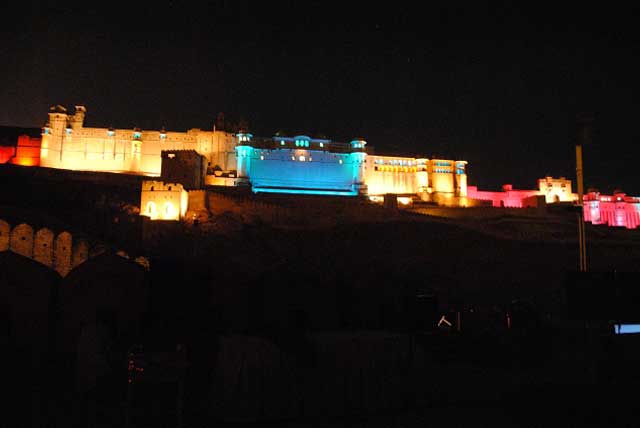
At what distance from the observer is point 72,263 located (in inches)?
833

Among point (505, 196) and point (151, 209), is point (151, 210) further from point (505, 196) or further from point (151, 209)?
point (505, 196)

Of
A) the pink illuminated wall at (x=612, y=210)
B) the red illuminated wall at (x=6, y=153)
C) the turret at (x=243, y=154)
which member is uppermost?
the turret at (x=243, y=154)

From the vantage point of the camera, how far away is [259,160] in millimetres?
65812

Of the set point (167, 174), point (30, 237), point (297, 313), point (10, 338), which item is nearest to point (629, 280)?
point (297, 313)

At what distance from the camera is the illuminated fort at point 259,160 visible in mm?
58188

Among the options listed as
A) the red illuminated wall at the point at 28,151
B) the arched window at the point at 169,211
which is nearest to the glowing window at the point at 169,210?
the arched window at the point at 169,211

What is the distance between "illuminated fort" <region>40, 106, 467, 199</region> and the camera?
191ft

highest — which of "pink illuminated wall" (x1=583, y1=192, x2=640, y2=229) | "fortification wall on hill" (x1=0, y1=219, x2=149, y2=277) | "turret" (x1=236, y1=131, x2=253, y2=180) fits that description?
"turret" (x1=236, y1=131, x2=253, y2=180)

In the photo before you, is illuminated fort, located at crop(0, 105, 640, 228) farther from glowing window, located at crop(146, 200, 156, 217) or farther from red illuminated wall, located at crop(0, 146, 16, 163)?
glowing window, located at crop(146, 200, 156, 217)

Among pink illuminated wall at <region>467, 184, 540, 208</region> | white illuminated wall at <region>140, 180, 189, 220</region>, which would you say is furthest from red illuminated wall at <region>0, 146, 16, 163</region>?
pink illuminated wall at <region>467, 184, 540, 208</region>

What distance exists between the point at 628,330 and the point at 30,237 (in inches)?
936

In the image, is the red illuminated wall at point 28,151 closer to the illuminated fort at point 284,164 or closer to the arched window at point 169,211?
the illuminated fort at point 284,164

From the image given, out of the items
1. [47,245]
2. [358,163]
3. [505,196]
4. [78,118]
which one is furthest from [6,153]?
[505,196]

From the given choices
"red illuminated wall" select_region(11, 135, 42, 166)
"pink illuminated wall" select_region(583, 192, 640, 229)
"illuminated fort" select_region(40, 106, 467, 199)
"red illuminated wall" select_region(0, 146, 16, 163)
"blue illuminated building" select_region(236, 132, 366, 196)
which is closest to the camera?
"red illuminated wall" select_region(0, 146, 16, 163)
